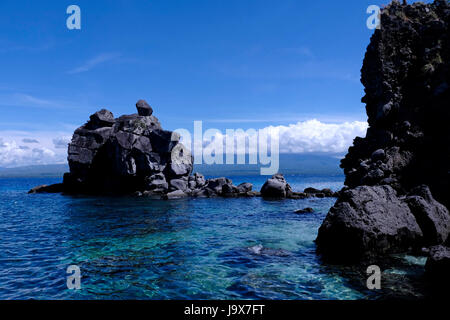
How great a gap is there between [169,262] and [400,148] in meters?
36.6

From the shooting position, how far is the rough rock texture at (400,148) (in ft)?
64.9

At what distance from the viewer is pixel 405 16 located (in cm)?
4884

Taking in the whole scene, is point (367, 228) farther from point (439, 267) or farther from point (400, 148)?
point (400, 148)

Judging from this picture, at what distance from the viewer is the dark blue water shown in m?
14.2

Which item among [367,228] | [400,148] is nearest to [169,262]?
[367,228]

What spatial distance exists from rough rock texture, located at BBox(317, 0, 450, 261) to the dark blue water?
8.63 feet

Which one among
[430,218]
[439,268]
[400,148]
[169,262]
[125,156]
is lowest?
[169,262]

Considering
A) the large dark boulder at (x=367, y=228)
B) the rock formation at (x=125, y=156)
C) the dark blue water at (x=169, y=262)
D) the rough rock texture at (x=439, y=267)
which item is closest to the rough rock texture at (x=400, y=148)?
the large dark boulder at (x=367, y=228)

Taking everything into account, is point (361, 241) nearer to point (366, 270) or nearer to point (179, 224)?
point (366, 270)

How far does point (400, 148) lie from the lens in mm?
41094

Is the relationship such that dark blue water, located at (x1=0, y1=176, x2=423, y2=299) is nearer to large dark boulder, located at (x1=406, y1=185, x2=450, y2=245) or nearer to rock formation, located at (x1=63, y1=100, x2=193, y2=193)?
large dark boulder, located at (x1=406, y1=185, x2=450, y2=245)

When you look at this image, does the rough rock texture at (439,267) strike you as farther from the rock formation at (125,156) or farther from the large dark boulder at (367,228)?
the rock formation at (125,156)

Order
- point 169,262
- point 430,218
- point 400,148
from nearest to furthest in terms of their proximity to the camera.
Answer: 1. point 169,262
2. point 430,218
3. point 400,148
